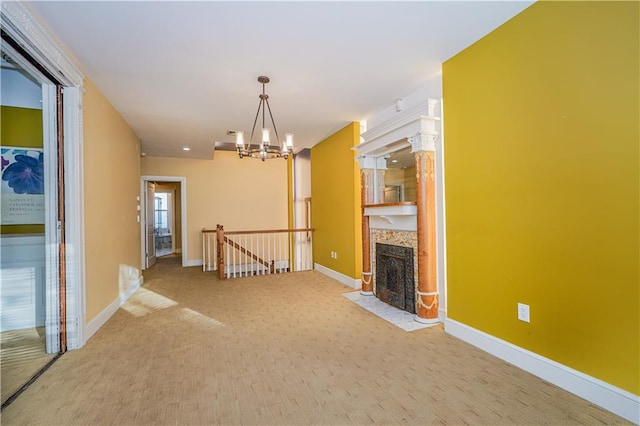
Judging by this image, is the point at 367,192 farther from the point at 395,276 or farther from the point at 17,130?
the point at 17,130

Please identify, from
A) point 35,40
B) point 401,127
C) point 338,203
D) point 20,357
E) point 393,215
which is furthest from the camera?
point 338,203

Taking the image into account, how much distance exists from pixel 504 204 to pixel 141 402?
2940 millimetres

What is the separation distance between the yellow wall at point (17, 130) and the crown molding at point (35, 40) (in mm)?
563

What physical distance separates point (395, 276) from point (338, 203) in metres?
1.86

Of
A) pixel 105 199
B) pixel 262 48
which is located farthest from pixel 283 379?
pixel 105 199

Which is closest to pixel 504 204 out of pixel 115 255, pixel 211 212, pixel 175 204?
pixel 115 255

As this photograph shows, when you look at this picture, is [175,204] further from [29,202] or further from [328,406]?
[328,406]

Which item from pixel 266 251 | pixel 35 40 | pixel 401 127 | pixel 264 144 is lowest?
pixel 266 251

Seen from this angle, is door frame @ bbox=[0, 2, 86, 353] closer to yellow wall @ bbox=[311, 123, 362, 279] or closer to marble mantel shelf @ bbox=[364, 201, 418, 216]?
marble mantel shelf @ bbox=[364, 201, 418, 216]

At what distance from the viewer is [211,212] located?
23.9 feet

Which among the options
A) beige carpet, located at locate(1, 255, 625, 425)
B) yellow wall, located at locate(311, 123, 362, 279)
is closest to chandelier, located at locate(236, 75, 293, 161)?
yellow wall, located at locate(311, 123, 362, 279)

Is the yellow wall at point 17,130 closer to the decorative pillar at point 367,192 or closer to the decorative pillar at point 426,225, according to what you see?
the decorative pillar at point 367,192

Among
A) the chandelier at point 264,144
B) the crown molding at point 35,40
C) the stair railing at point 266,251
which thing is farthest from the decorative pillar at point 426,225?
the stair railing at point 266,251

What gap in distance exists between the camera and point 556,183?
1993 millimetres
